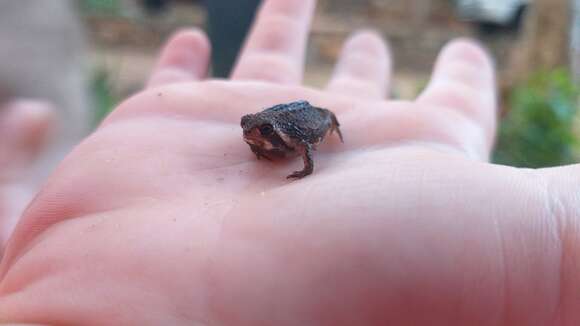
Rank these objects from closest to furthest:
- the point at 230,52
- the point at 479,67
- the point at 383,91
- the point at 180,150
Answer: the point at 180,150 → the point at 479,67 → the point at 383,91 → the point at 230,52

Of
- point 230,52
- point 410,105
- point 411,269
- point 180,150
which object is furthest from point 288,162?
point 230,52

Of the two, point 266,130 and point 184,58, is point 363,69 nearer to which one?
point 184,58

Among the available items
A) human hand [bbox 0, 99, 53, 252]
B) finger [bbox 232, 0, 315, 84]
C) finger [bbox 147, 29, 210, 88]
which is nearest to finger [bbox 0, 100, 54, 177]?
human hand [bbox 0, 99, 53, 252]

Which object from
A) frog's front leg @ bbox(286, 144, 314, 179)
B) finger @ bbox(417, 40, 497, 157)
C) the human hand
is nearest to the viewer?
frog's front leg @ bbox(286, 144, 314, 179)

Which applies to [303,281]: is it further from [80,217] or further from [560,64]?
[560,64]

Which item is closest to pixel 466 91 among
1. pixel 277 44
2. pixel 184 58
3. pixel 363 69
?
pixel 363 69

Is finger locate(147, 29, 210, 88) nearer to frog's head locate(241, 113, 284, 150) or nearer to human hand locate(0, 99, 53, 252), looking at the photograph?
human hand locate(0, 99, 53, 252)

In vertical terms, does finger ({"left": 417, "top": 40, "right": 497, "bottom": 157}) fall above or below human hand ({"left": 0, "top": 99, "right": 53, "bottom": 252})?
above

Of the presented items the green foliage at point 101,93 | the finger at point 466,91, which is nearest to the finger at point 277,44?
the finger at point 466,91
